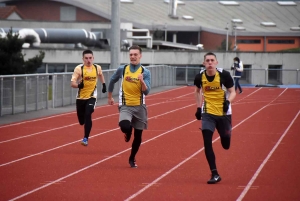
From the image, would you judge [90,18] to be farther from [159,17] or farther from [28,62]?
[28,62]

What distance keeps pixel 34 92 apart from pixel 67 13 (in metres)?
67.6

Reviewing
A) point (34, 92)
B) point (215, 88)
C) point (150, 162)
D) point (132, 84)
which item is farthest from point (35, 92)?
point (215, 88)

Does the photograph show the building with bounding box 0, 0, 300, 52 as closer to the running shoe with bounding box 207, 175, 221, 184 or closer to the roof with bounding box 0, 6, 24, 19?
the roof with bounding box 0, 6, 24, 19

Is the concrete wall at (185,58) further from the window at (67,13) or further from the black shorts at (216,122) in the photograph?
the black shorts at (216,122)

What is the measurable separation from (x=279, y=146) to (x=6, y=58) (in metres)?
37.4

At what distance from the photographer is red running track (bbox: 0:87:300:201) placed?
1013 centimetres

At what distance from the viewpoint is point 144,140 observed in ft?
55.8

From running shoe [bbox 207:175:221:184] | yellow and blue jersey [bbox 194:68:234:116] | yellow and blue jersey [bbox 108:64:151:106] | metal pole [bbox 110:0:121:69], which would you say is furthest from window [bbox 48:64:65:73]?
running shoe [bbox 207:175:221:184]

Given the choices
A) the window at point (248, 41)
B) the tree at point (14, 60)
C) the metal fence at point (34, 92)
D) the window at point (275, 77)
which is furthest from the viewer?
the window at point (248, 41)

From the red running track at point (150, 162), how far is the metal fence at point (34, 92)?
1.56 metres

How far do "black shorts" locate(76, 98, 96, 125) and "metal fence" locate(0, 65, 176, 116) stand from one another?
25.7 feet

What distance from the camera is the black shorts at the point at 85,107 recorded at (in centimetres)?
1543

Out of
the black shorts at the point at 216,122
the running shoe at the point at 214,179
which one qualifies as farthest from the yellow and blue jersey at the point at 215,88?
the running shoe at the point at 214,179

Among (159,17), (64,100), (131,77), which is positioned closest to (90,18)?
(159,17)
